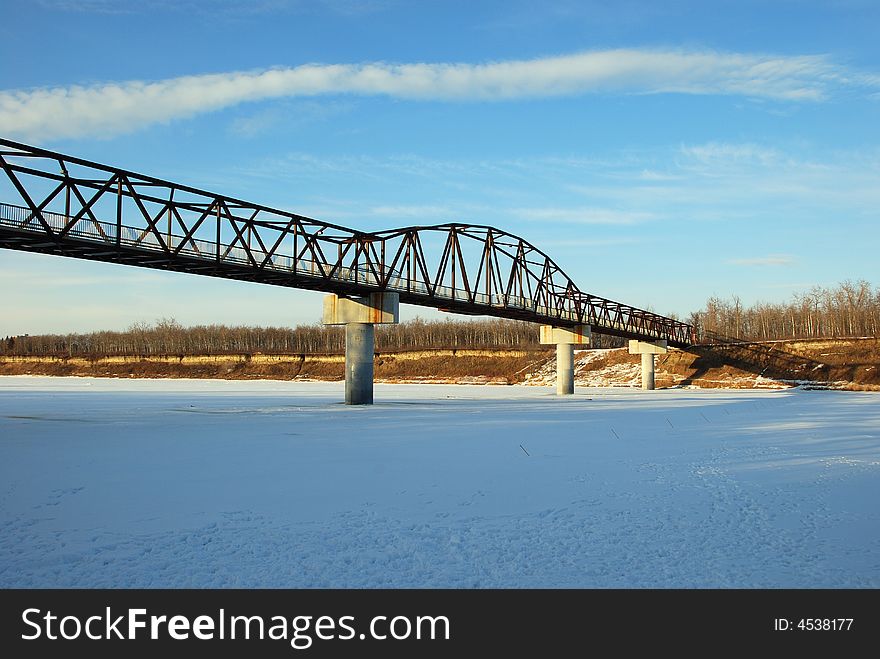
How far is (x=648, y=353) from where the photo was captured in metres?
91.2

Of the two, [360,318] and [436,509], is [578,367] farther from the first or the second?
[436,509]

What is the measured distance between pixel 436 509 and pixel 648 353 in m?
81.4

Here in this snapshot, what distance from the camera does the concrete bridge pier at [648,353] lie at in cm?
8759

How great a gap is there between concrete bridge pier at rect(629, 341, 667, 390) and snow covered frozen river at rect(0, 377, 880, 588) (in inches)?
2380

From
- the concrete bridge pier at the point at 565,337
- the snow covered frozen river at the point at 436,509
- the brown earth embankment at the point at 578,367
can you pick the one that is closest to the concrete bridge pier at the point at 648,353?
the brown earth embankment at the point at 578,367

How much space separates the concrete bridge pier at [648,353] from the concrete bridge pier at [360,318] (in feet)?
150

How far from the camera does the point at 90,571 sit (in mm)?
10188

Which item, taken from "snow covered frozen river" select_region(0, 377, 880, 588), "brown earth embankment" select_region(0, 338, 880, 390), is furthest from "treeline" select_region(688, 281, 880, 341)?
"snow covered frozen river" select_region(0, 377, 880, 588)

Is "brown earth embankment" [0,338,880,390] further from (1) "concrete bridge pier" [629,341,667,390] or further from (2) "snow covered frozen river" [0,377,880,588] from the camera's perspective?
(2) "snow covered frozen river" [0,377,880,588]

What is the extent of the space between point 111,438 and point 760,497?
20833 millimetres

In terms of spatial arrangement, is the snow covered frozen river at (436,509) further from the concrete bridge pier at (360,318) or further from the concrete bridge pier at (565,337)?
the concrete bridge pier at (565,337)

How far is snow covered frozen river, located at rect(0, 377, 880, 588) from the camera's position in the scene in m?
10.2
